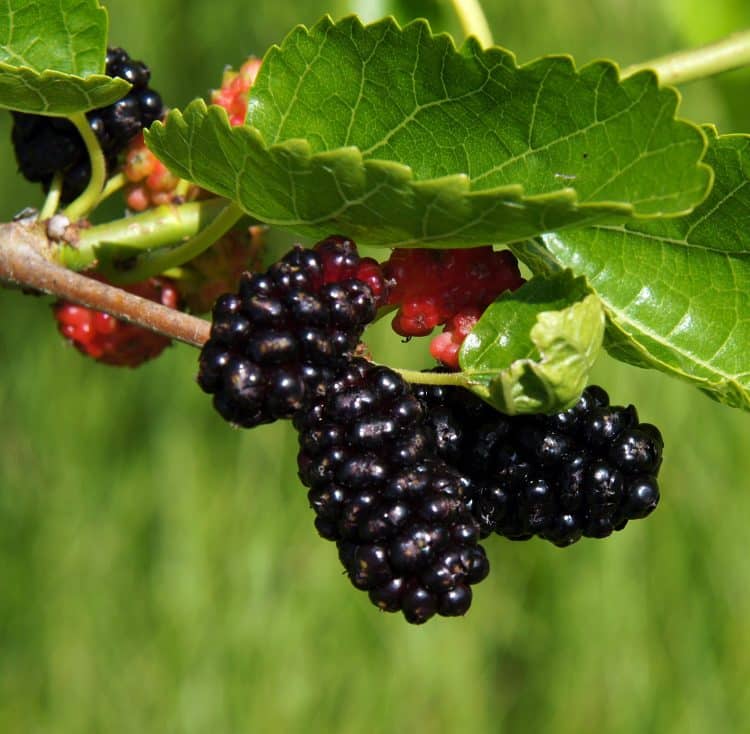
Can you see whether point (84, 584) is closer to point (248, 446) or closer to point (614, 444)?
point (248, 446)

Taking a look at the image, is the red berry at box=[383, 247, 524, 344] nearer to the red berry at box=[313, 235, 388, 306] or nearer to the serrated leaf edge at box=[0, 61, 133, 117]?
the red berry at box=[313, 235, 388, 306]

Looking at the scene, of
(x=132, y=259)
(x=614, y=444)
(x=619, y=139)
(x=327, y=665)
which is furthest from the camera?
(x=327, y=665)

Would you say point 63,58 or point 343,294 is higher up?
point 63,58

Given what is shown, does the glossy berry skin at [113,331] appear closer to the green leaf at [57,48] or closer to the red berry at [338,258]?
the green leaf at [57,48]

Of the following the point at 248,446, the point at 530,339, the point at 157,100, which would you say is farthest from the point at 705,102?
the point at 530,339

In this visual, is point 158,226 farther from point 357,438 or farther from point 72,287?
point 357,438

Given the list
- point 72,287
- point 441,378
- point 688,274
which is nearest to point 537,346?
point 441,378
